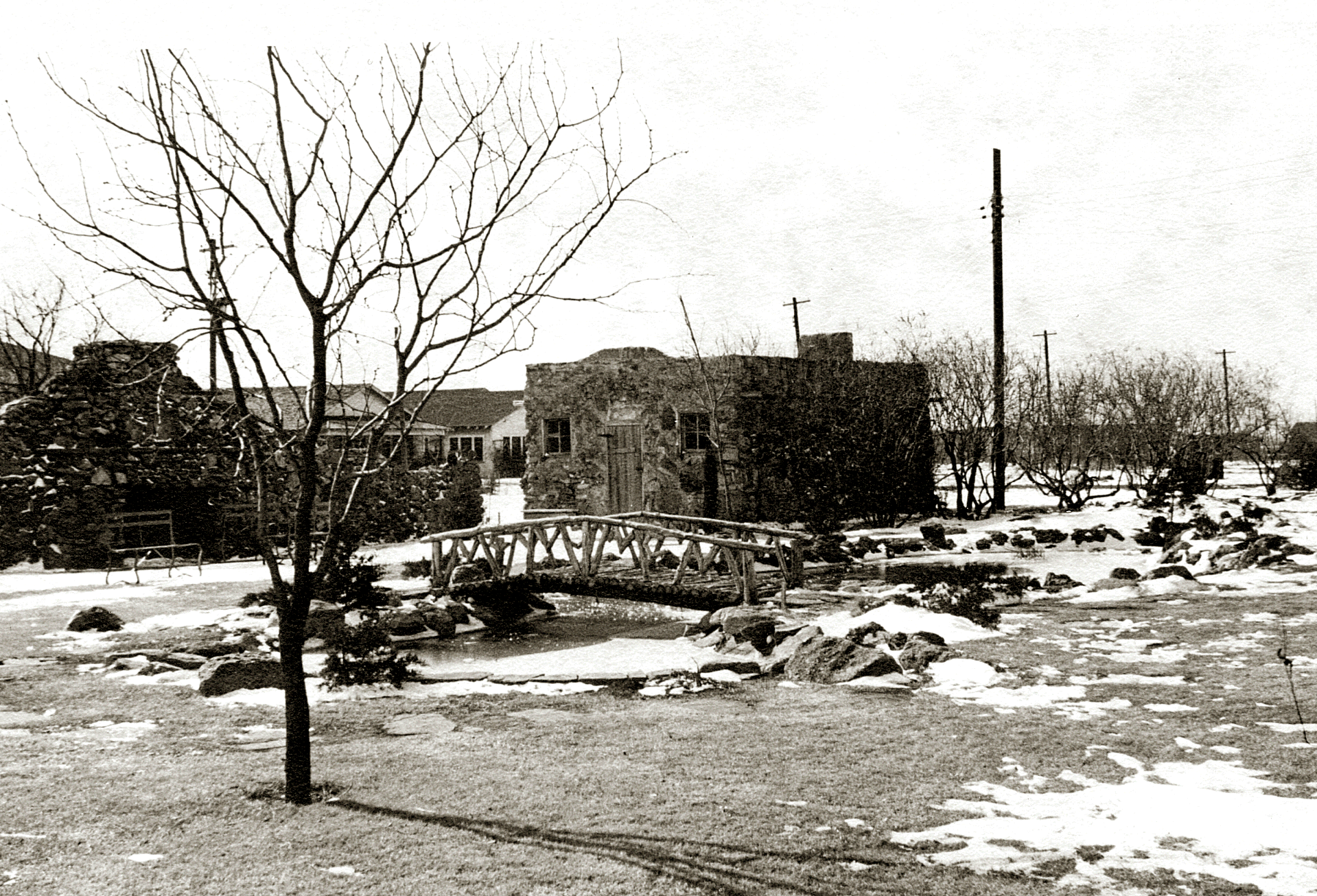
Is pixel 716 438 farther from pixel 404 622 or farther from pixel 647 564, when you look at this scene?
pixel 404 622

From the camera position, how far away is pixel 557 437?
2303 cm

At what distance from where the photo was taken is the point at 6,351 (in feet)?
88.1

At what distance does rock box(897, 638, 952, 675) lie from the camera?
861 centimetres

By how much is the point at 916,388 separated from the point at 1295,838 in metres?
20.2

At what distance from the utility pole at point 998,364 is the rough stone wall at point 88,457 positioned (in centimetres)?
1599

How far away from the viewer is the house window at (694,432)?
22.2 m

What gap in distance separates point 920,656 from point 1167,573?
247 inches

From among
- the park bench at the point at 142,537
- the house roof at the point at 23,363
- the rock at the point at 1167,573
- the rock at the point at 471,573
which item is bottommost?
the rock at the point at 1167,573

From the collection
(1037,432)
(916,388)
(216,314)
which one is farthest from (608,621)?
(1037,432)

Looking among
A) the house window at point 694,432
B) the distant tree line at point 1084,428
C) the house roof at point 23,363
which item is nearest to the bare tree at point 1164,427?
the distant tree line at point 1084,428

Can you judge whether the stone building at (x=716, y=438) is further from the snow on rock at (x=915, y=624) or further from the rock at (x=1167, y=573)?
the snow on rock at (x=915, y=624)

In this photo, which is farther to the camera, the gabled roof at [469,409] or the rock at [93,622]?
the gabled roof at [469,409]

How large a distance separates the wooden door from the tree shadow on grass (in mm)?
17471

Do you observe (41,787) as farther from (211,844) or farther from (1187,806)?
(1187,806)
